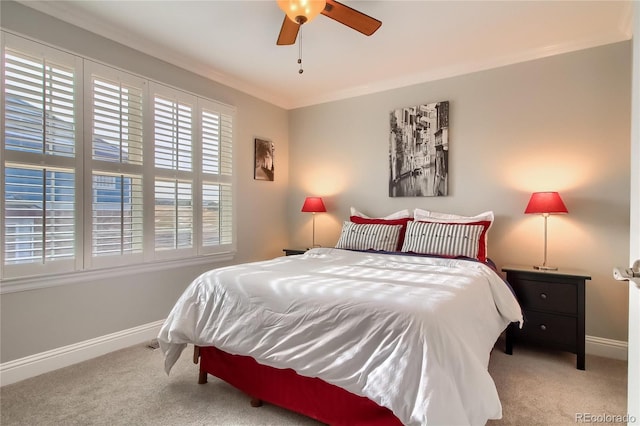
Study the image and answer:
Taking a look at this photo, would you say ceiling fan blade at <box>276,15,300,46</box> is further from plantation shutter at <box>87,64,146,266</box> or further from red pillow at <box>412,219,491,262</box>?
red pillow at <box>412,219,491,262</box>

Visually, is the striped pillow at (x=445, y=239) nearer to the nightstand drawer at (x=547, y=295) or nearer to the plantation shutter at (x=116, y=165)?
the nightstand drawer at (x=547, y=295)

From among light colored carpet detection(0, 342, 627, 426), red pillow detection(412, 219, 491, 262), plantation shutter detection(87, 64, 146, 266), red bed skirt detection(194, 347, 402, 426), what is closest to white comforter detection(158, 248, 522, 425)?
red bed skirt detection(194, 347, 402, 426)

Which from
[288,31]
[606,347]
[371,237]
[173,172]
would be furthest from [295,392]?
[606,347]

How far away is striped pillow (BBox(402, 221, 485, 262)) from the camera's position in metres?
2.71

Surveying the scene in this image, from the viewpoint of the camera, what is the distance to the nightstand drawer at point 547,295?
7.98ft

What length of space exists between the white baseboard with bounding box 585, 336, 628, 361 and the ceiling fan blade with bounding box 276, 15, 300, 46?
3284 millimetres

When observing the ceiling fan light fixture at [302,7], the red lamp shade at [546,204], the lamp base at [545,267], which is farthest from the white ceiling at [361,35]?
the lamp base at [545,267]

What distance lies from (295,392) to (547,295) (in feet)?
6.71

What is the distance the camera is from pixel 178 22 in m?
2.54

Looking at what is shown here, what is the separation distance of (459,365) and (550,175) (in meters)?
2.33

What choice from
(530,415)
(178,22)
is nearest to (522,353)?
(530,415)

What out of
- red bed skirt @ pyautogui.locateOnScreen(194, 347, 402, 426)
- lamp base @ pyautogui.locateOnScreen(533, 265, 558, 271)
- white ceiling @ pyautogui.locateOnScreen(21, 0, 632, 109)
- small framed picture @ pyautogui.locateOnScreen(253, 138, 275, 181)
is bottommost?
red bed skirt @ pyautogui.locateOnScreen(194, 347, 402, 426)

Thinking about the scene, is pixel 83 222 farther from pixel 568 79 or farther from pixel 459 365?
pixel 568 79

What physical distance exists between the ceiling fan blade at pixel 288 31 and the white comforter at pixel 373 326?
1541 mm
